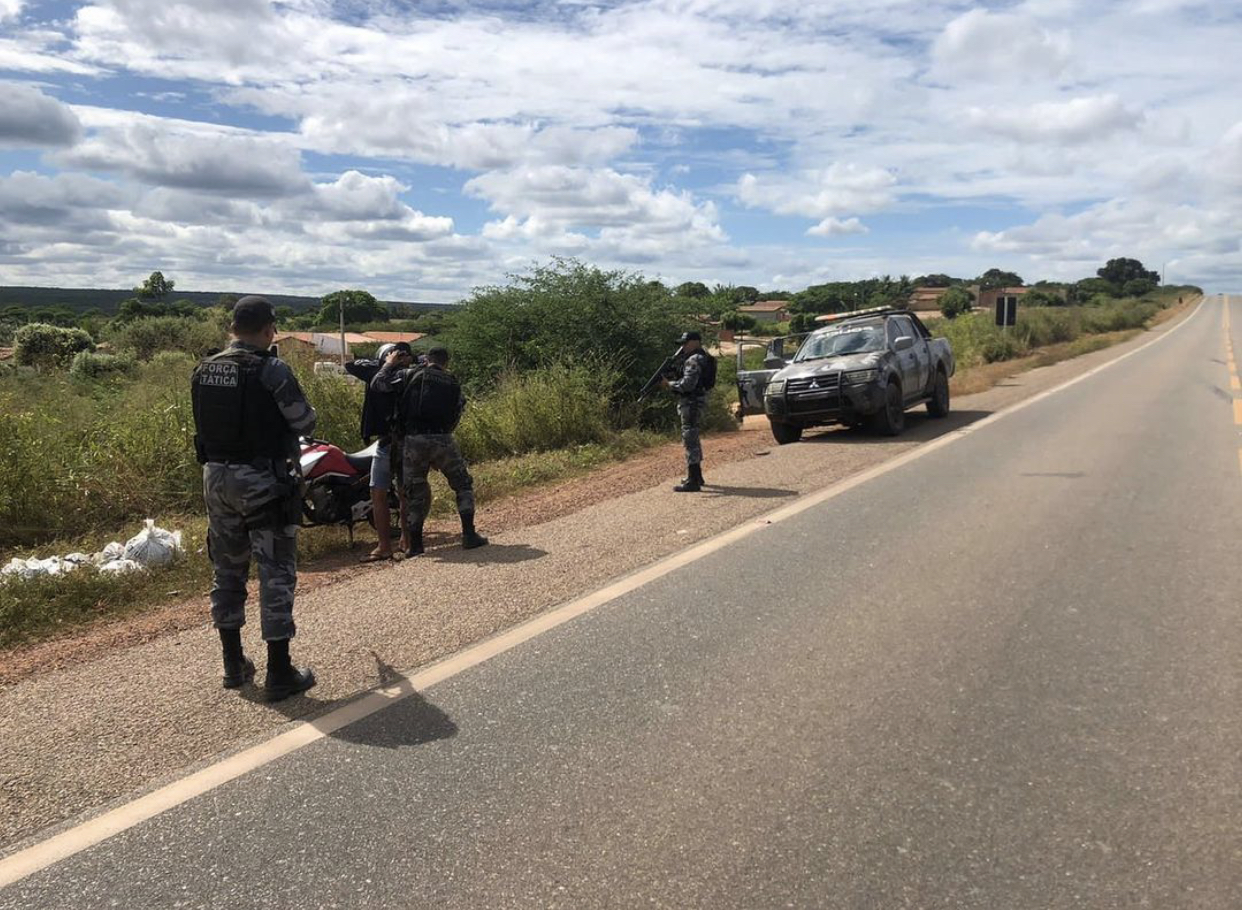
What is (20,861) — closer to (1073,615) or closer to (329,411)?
(1073,615)

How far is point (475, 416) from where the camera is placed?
13062mm

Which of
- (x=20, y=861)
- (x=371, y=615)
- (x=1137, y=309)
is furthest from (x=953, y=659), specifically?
(x=1137, y=309)

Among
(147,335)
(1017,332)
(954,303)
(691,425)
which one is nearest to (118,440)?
(691,425)

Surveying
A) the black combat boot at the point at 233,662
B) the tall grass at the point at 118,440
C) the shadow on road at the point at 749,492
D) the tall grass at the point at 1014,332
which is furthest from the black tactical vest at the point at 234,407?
the tall grass at the point at 1014,332

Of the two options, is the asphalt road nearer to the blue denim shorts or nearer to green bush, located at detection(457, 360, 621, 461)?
the blue denim shorts

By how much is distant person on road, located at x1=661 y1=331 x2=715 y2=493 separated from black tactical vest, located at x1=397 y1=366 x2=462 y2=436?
2.94 m

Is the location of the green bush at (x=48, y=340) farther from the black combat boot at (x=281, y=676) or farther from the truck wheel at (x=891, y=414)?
the black combat boot at (x=281, y=676)

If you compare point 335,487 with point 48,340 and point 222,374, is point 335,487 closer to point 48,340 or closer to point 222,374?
point 222,374

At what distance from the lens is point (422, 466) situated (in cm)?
725

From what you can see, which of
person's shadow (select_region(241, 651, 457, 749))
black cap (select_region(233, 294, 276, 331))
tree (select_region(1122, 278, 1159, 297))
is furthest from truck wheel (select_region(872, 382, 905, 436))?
tree (select_region(1122, 278, 1159, 297))

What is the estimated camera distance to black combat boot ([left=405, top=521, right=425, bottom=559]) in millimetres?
7117

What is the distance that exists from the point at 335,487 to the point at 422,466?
77 centimetres

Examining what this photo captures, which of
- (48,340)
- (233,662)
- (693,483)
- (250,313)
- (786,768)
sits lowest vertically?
(786,768)

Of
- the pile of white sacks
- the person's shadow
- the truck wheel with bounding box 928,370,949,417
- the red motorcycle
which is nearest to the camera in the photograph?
the person's shadow
